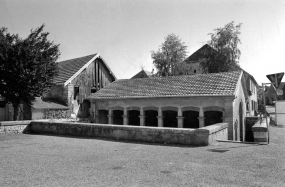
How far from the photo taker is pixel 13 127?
13.3 meters

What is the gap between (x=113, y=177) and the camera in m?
4.73

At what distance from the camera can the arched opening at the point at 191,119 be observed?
16.1 m

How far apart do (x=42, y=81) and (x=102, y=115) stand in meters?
5.66

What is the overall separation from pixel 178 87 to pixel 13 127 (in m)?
10.8

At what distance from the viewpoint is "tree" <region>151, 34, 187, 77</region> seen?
38.3m

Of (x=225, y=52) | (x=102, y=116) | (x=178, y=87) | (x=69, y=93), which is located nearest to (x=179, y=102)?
(x=178, y=87)

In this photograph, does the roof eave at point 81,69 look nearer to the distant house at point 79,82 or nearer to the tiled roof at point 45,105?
the distant house at point 79,82

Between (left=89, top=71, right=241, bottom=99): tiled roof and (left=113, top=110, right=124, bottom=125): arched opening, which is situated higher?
(left=89, top=71, right=241, bottom=99): tiled roof

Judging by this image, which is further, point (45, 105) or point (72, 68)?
point (72, 68)

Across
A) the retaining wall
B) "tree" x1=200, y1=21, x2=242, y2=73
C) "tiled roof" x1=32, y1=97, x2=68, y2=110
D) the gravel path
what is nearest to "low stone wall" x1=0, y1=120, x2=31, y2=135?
the retaining wall

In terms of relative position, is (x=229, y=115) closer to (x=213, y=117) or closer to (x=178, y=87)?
(x=213, y=117)

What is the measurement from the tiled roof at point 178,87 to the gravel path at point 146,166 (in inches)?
271

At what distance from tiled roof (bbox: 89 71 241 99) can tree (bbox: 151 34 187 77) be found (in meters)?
18.7

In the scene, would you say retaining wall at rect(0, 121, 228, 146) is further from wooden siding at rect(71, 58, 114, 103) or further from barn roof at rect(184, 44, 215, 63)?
barn roof at rect(184, 44, 215, 63)
